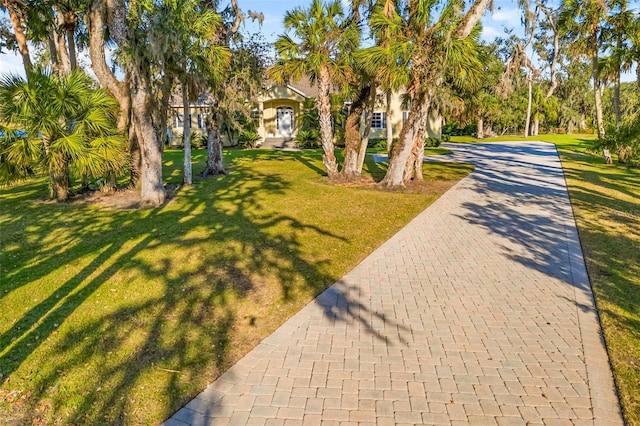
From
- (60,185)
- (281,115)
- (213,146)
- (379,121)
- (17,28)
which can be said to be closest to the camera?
(60,185)

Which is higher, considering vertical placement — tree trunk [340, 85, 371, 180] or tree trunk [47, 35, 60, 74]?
tree trunk [47, 35, 60, 74]

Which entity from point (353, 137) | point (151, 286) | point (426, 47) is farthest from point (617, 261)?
point (353, 137)

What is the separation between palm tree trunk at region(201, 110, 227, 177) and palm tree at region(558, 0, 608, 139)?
53.8 feet

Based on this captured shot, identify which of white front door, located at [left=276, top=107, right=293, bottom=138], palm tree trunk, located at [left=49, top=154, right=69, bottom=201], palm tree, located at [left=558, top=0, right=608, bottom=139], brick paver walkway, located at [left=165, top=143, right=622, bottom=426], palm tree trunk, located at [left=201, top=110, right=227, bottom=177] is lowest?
brick paver walkway, located at [left=165, top=143, right=622, bottom=426]

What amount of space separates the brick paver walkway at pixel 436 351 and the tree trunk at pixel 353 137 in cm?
805

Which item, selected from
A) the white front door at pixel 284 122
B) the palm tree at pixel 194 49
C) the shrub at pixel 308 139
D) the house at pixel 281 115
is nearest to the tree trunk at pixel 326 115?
the palm tree at pixel 194 49

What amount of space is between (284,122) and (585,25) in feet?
64.3

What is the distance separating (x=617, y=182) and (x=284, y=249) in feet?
46.2

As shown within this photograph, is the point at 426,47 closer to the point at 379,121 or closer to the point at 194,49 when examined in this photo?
the point at 194,49

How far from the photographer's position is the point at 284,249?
798 centimetres

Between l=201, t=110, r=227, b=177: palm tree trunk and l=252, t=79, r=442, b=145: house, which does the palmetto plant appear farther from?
l=252, t=79, r=442, b=145: house

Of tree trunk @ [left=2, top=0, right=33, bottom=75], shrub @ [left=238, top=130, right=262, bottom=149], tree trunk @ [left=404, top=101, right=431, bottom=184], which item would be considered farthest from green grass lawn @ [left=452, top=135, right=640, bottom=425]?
shrub @ [left=238, top=130, right=262, bottom=149]

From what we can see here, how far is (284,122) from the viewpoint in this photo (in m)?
32.0

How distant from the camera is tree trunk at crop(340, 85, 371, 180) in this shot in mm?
15797
